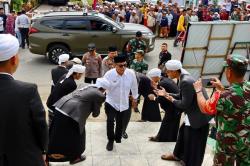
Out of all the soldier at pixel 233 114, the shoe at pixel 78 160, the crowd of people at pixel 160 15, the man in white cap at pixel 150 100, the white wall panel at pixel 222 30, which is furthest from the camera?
the crowd of people at pixel 160 15

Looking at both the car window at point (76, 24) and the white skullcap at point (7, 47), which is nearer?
the white skullcap at point (7, 47)

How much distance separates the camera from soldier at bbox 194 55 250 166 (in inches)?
148

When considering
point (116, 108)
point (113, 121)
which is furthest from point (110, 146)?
point (116, 108)

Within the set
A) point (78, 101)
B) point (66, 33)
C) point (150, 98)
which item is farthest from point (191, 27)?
point (66, 33)

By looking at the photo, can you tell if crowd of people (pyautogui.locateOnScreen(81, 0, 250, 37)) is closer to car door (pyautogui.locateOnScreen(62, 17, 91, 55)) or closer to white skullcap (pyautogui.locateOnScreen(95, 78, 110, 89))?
car door (pyautogui.locateOnScreen(62, 17, 91, 55))

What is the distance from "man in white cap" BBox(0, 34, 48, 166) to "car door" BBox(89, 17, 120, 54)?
34.2ft

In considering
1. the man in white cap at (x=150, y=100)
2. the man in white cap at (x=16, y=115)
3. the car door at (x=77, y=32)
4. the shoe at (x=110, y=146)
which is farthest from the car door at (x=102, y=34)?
the man in white cap at (x=16, y=115)

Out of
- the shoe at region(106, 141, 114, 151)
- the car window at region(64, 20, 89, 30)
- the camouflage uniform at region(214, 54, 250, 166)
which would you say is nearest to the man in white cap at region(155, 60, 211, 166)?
the shoe at region(106, 141, 114, 151)

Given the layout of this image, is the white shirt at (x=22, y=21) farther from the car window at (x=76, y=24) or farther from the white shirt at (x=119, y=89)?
the white shirt at (x=119, y=89)

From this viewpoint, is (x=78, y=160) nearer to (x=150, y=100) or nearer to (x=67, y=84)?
(x=67, y=84)

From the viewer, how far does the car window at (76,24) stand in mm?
13516

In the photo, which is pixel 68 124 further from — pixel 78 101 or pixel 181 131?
pixel 181 131

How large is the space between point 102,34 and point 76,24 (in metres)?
0.93

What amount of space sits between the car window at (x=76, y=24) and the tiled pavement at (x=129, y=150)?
6.43 metres
